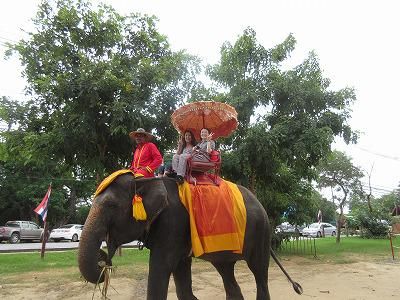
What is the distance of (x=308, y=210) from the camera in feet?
56.3

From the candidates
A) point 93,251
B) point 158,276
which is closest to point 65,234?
point 158,276

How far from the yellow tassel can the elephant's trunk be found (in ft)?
1.16

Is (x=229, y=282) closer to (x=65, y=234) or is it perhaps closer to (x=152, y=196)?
(x=152, y=196)

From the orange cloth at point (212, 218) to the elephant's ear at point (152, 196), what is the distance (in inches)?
13.2

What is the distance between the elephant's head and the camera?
13.9ft

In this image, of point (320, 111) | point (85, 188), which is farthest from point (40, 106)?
point (85, 188)

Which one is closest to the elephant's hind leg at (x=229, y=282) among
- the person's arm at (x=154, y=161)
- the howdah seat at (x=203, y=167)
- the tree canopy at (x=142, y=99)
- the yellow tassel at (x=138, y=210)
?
the howdah seat at (x=203, y=167)

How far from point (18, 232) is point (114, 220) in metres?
25.5

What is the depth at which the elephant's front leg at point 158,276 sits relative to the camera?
182 inches

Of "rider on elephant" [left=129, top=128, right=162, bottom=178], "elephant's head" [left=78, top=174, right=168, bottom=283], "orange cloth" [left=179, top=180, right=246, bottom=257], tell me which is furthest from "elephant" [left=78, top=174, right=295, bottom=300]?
"rider on elephant" [left=129, top=128, right=162, bottom=178]

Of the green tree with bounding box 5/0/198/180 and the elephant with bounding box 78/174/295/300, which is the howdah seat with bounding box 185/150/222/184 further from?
the green tree with bounding box 5/0/198/180

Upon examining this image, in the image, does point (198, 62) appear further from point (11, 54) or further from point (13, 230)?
point (13, 230)

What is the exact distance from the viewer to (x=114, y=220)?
15.0ft

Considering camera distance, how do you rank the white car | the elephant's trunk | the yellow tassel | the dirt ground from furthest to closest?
the white car → the dirt ground → the yellow tassel → the elephant's trunk
